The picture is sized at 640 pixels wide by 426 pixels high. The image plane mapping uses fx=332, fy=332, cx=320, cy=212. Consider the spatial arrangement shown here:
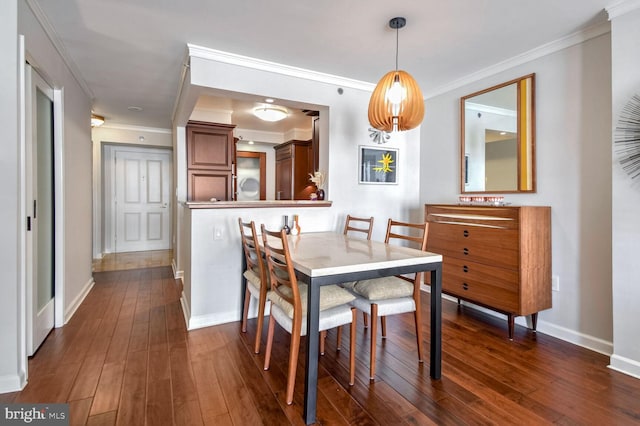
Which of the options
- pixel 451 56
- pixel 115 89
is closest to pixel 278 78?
pixel 451 56

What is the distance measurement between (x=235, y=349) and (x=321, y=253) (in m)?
1.03

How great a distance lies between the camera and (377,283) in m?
2.23

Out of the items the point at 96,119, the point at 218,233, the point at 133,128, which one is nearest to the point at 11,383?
the point at 218,233

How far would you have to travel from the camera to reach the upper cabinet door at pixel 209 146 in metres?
4.55

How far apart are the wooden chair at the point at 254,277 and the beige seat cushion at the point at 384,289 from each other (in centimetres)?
67

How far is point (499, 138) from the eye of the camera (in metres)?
3.12

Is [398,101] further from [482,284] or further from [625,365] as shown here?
[625,365]

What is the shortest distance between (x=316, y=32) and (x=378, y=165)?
66.0 inches

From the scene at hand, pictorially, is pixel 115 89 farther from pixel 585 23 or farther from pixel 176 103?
pixel 585 23

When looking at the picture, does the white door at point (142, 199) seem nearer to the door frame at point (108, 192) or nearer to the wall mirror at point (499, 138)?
the door frame at point (108, 192)

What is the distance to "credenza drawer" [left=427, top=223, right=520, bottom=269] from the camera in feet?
8.55

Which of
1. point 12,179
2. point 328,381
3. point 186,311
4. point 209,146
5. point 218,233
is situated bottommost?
point 328,381

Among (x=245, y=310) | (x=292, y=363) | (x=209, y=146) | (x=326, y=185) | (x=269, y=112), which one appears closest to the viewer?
(x=292, y=363)

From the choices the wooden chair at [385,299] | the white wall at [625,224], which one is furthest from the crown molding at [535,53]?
the wooden chair at [385,299]
